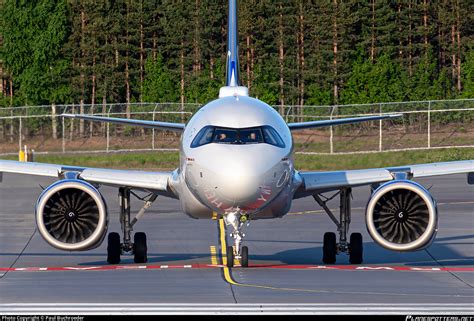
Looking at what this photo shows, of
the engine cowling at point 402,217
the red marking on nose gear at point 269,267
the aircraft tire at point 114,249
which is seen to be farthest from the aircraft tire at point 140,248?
the engine cowling at point 402,217

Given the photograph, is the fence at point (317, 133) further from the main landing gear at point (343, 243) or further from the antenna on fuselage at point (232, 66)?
the main landing gear at point (343, 243)

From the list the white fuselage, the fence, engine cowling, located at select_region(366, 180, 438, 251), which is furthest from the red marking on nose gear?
the fence

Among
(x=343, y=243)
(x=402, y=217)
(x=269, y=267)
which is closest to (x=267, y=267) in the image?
(x=269, y=267)

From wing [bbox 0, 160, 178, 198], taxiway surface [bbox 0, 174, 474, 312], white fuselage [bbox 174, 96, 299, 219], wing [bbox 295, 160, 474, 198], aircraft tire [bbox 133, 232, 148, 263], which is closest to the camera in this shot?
taxiway surface [bbox 0, 174, 474, 312]

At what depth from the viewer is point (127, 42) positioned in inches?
4117

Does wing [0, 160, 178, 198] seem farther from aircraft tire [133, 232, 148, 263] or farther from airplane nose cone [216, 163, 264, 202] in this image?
airplane nose cone [216, 163, 264, 202]

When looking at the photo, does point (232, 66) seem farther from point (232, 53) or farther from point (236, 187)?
point (236, 187)

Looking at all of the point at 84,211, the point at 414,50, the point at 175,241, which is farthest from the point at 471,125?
the point at 84,211

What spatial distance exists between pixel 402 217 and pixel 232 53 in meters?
6.82

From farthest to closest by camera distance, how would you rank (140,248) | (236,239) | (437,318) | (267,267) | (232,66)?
(232,66), (140,248), (267,267), (236,239), (437,318)

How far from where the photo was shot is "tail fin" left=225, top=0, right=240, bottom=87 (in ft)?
93.9

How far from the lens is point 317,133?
72.8 metres

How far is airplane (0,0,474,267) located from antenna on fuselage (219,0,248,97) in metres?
0.05
